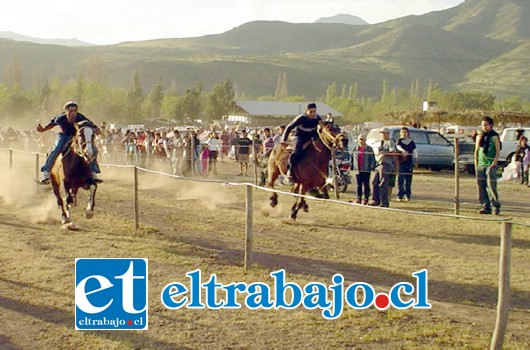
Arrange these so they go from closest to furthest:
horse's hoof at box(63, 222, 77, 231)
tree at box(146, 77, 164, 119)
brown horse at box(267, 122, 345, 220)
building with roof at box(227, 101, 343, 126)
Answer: horse's hoof at box(63, 222, 77, 231) < brown horse at box(267, 122, 345, 220) < building with roof at box(227, 101, 343, 126) < tree at box(146, 77, 164, 119)

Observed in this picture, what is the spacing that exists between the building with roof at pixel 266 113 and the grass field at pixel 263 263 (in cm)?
Result: 6839

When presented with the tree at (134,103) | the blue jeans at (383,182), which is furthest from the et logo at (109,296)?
the tree at (134,103)

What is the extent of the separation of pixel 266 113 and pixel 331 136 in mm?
74169

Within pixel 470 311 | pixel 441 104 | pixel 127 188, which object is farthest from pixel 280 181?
pixel 441 104

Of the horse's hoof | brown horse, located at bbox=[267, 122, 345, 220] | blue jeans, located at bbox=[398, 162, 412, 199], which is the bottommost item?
the horse's hoof

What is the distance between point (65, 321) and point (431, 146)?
863 inches

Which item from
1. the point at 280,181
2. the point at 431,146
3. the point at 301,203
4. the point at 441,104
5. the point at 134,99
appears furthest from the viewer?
the point at 134,99

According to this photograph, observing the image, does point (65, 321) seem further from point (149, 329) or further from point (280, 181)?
point (280, 181)

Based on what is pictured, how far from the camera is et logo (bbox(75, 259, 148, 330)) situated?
7.10 m

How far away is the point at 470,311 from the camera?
7492 mm

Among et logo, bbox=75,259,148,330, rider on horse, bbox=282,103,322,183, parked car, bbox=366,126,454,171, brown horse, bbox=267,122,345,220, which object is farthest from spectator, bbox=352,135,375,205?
parked car, bbox=366,126,454,171

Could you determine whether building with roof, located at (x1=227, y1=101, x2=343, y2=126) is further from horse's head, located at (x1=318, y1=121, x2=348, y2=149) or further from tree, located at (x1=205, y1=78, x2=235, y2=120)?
horse's head, located at (x1=318, y1=121, x2=348, y2=149)

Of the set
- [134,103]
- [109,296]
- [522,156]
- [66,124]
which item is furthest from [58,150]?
[134,103]

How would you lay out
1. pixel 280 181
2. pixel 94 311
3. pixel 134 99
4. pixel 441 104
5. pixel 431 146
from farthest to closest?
pixel 134 99
pixel 441 104
pixel 431 146
pixel 280 181
pixel 94 311
